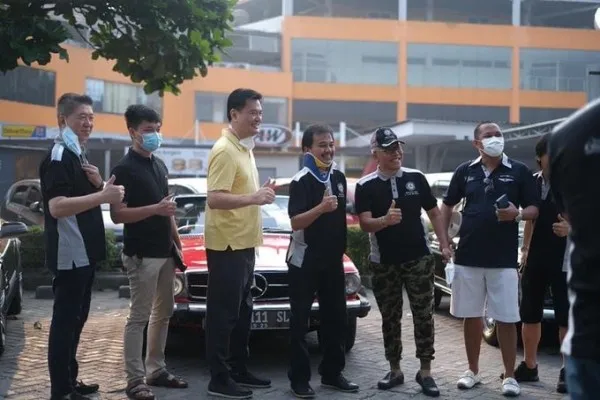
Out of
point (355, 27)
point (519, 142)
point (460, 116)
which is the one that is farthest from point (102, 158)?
point (460, 116)

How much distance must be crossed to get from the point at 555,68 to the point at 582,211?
50007mm

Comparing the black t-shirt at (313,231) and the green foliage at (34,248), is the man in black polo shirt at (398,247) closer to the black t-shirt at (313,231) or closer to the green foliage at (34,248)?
the black t-shirt at (313,231)

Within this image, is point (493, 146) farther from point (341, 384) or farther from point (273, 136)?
point (273, 136)

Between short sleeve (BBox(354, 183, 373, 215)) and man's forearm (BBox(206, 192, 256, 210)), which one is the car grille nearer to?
short sleeve (BBox(354, 183, 373, 215))

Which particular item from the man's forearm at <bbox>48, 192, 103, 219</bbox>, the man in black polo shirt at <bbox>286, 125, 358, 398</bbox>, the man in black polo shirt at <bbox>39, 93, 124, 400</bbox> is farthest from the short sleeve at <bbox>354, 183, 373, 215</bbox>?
the man's forearm at <bbox>48, 192, 103, 219</bbox>

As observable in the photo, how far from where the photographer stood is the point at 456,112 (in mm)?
47719

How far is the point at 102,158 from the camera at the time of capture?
32344 millimetres

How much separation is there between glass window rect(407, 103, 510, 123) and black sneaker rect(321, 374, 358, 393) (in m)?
42.6

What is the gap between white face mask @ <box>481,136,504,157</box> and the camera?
5.69m

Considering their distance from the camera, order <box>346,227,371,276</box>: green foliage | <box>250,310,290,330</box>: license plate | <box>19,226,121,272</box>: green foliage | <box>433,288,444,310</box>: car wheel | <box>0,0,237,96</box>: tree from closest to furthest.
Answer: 1. <box>250,310,290,330</box>: license plate
2. <box>0,0,237,96</box>: tree
3. <box>433,288,444,310</box>: car wheel
4. <box>19,226,121,272</box>: green foliage
5. <box>346,227,371,276</box>: green foliage

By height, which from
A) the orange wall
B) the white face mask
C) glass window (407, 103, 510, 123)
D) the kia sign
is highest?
the orange wall

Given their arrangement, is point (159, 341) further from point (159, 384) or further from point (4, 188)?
point (4, 188)

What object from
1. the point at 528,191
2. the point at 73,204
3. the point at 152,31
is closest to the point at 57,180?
the point at 73,204

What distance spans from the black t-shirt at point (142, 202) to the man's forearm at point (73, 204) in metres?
0.59
